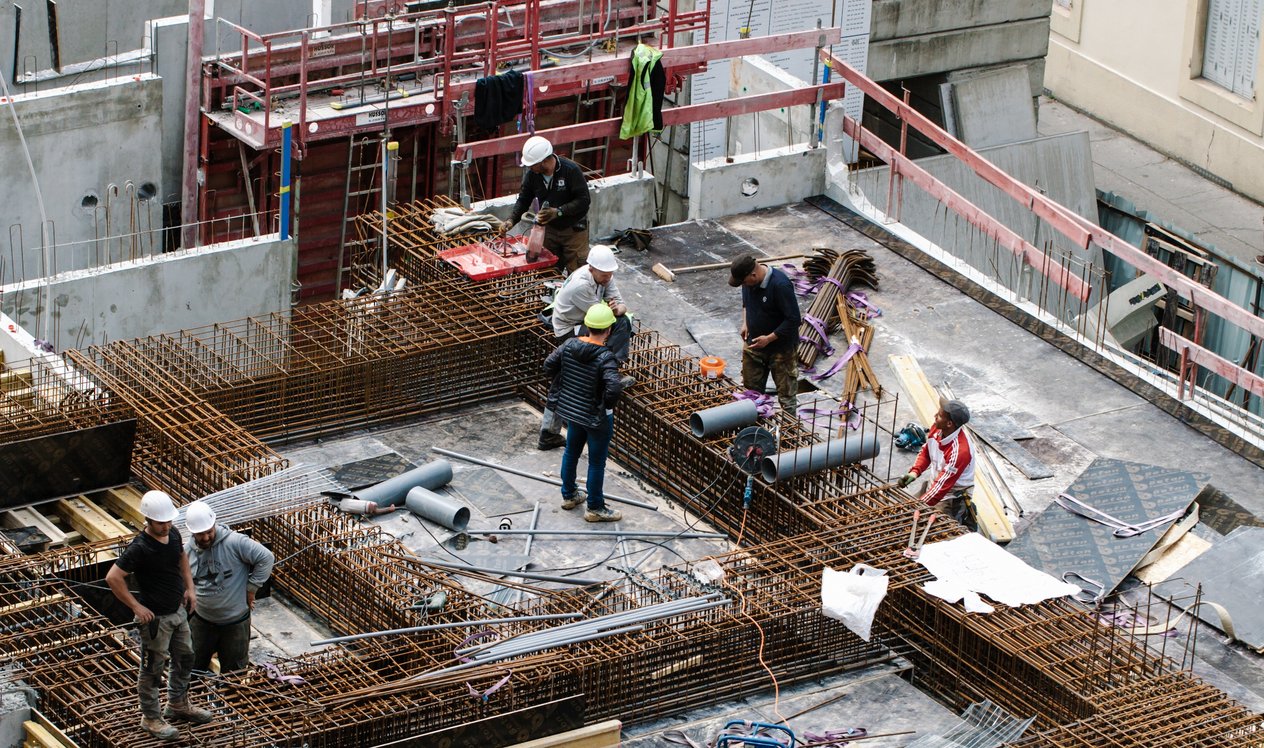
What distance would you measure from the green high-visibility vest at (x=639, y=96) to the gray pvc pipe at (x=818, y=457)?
9.30 metres

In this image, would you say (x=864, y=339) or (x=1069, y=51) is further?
(x=1069, y=51)

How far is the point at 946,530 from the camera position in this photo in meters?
23.2

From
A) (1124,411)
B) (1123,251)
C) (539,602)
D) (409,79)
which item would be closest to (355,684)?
(539,602)

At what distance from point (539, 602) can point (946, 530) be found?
12.7ft

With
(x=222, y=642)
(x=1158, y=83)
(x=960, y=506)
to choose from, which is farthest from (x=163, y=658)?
(x=1158, y=83)

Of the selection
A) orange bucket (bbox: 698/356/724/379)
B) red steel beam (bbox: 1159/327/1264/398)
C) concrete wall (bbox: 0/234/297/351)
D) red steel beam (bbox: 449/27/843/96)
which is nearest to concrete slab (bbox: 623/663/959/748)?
orange bucket (bbox: 698/356/724/379)

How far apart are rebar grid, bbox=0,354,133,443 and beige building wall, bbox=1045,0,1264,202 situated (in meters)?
24.0

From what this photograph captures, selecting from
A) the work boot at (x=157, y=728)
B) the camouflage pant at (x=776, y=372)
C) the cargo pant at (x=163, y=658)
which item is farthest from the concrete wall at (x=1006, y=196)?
the work boot at (x=157, y=728)

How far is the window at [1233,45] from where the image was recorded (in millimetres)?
43000

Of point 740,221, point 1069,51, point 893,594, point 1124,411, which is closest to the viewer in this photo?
point 893,594

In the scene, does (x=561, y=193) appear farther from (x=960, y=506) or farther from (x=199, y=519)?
(x=199, y=519)

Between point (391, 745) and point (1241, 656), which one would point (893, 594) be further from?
point (391, 745)

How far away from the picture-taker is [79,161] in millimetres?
32469

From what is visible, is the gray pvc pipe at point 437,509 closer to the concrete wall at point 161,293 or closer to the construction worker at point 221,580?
the construction worker at point 221,580
